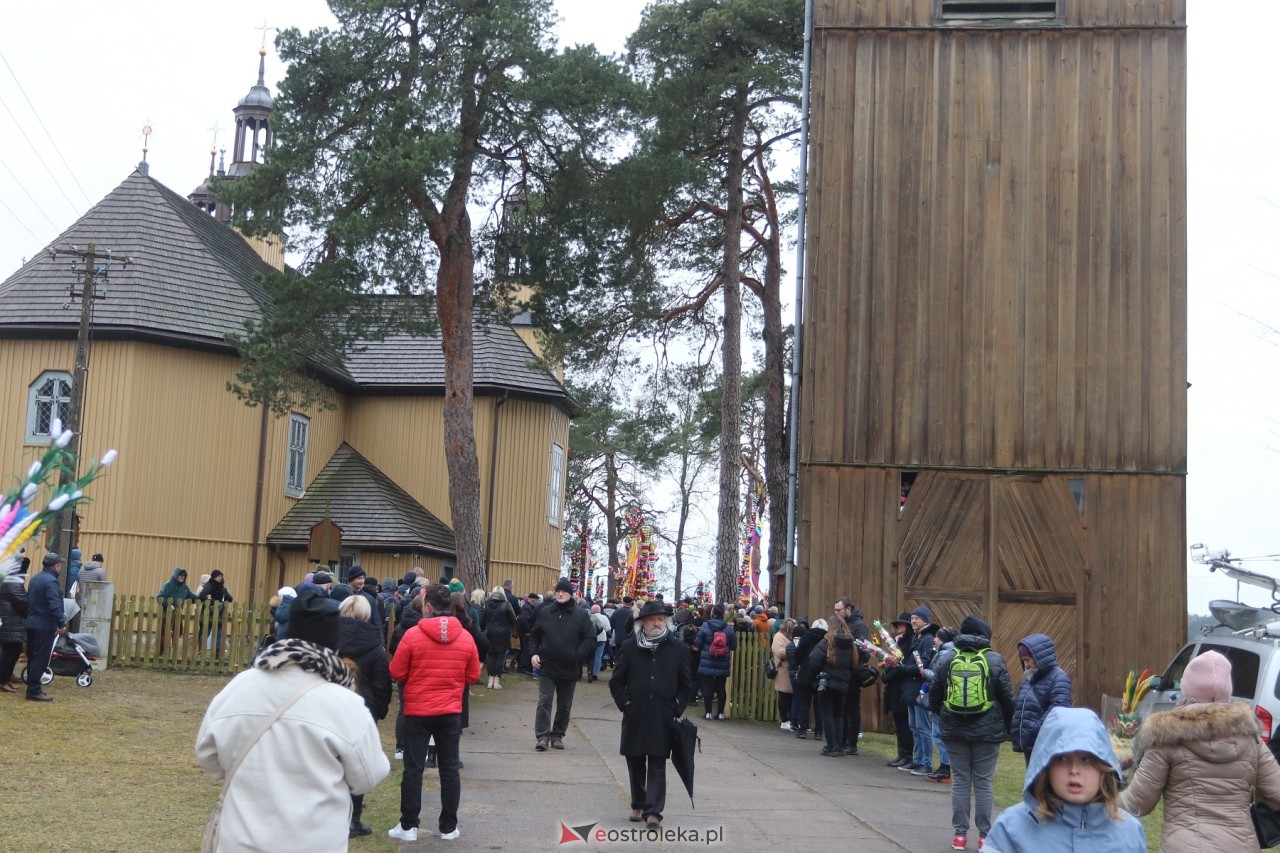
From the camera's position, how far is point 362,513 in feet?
104

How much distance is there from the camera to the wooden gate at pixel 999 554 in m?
19.1

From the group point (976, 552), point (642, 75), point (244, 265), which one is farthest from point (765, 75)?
point (244, 265)

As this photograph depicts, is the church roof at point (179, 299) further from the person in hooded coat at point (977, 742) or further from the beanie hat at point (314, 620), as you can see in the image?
the beanie hat at point (314, 620)

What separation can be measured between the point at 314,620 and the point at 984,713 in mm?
5065

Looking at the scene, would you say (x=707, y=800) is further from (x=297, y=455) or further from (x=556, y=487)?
(x=556, y=487)

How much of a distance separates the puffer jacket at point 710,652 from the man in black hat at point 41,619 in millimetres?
8978

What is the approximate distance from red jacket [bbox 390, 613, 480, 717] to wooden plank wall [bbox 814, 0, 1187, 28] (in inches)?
537

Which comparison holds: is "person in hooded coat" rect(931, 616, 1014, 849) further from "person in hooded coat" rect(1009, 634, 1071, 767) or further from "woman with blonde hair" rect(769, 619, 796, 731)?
"woman with blonde hair" rect(769, 619, 796, 731)

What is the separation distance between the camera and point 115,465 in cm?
2748

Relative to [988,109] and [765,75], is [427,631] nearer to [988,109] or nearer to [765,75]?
[988,109]

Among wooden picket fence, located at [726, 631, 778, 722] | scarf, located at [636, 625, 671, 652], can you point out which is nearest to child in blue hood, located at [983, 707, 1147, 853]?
scarf, located at [636, 625, 671, 652]

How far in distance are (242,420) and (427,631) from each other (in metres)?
21.6

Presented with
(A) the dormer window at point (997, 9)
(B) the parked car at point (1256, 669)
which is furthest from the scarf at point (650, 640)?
(A) the dormer window at point (997, 9)

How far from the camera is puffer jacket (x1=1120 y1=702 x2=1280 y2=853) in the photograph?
5902 mm
